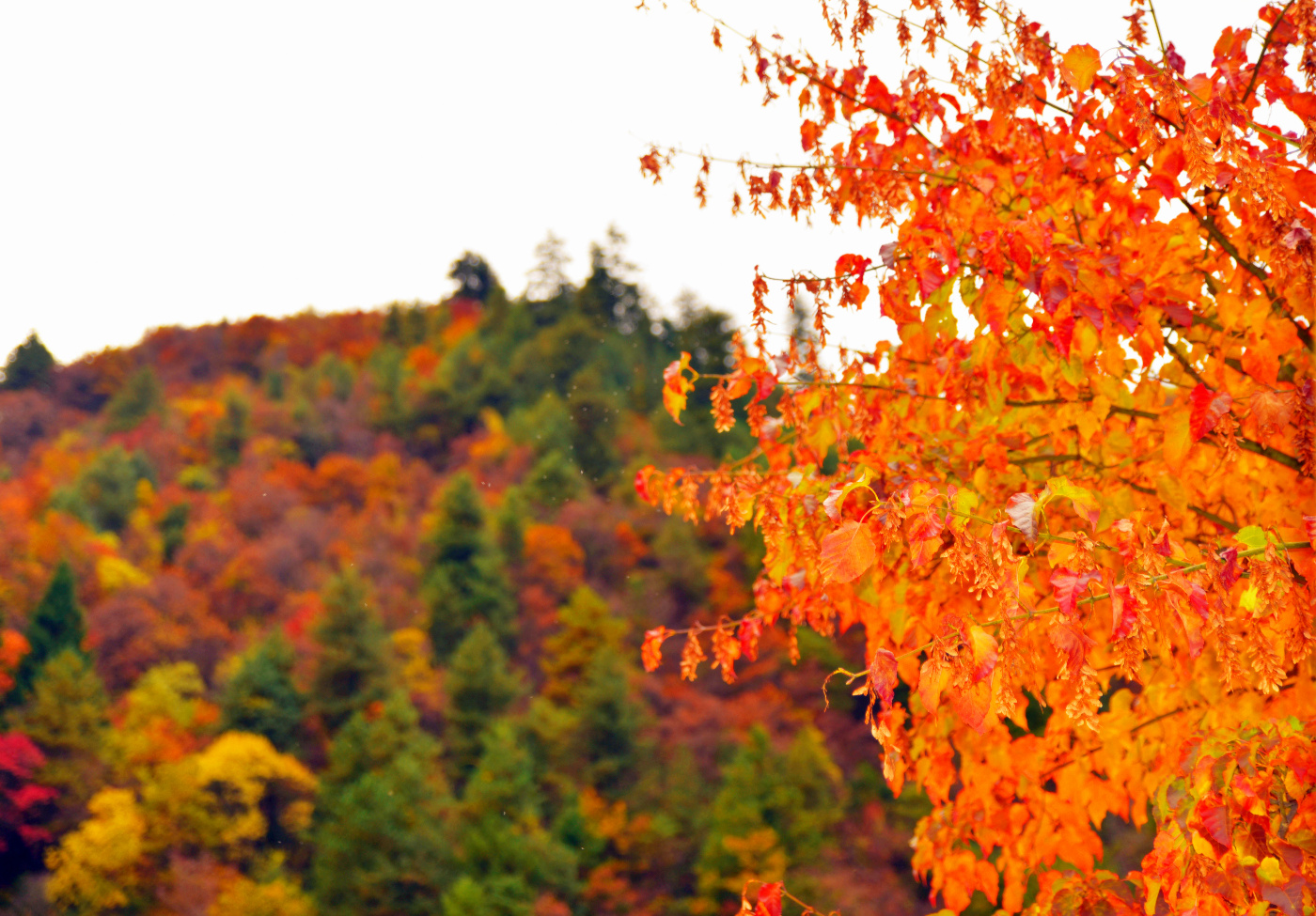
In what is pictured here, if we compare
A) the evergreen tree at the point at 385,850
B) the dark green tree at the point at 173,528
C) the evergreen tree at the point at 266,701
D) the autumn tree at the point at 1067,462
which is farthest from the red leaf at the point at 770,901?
the dark green tree at the point at 173,528

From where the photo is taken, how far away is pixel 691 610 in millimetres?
37781

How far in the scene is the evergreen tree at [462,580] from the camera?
122 feet

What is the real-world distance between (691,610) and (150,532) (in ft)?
79.1

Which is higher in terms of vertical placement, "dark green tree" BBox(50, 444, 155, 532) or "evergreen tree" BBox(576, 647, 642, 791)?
"dark green tree" BBox(50, 444, 155, 532)

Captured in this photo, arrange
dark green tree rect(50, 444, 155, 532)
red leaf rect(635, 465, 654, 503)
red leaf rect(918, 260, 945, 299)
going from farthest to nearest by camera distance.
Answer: dark green tree rect(50, 444, 155, 532), red leaf rect(635, 465, 654, 503), red leaf rect(918, 260, 945, 299)

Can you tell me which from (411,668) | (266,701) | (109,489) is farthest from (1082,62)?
(109,489)

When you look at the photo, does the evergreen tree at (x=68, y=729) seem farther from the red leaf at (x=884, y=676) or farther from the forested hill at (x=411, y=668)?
the red leaf at (x=884, y=676)

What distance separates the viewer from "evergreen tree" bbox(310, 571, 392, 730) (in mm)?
30719

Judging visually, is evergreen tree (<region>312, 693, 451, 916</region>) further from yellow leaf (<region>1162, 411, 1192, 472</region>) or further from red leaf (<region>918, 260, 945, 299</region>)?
yellow leaf (<region>1162, 411, 1192, 472</region>)

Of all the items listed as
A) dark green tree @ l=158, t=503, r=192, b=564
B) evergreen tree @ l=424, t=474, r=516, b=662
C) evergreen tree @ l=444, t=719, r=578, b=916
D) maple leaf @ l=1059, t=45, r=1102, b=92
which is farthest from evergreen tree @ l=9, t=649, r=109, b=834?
maple leaf @ l=1059, t=45, r=1102, b=92

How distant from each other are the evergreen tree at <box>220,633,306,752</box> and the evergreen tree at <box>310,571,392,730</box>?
698 mm

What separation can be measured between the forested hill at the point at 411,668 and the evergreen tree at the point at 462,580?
107 millimetres

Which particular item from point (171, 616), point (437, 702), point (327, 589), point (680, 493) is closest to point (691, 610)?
point (437, 702)

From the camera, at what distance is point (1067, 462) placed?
287cm
